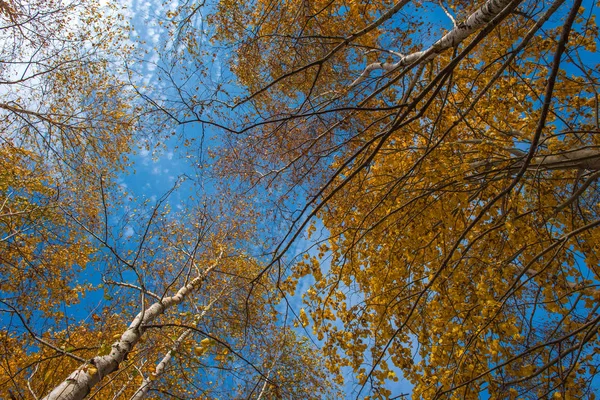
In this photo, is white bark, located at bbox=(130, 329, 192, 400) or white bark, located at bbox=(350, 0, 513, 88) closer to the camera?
white bark, located at bbox=(350, 0, 513, 88)

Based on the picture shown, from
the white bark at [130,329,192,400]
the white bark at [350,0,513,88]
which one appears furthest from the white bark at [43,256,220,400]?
the white bark at [350,0,513,88]

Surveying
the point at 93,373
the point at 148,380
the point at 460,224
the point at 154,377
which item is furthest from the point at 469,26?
the point at 148,380

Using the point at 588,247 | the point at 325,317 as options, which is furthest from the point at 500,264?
the point at 325,317

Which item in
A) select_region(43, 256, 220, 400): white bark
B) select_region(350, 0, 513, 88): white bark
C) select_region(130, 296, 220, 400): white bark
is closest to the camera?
select_region(350, 0, 513, 88): white bark

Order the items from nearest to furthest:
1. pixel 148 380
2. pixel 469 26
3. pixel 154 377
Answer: pixel 469 26
pixel 154 377
pixel 148 380

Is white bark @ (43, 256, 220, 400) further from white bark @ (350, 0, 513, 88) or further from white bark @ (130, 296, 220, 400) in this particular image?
white bark @ (350, 0, 513, 88)

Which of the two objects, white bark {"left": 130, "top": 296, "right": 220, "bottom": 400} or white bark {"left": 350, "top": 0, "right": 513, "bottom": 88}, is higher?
white bark {"left": 350, "top": 0, "right": 513, "bottom": 88}

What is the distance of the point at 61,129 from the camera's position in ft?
16.8

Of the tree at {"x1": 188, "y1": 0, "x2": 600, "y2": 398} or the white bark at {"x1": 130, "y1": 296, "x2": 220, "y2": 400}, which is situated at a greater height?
the tree at {"x1": 188, "y1": 0, "x2": 600, "y2": 398}

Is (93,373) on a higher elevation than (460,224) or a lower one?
lower

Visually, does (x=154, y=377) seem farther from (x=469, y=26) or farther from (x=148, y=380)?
(x=469, y=26)

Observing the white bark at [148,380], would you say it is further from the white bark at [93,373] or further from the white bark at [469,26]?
the white bark at [469,26]

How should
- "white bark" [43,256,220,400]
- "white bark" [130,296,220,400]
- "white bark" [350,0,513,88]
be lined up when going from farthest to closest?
1. "white bark" [43,256,220,400]
2. "white bark" [130,296,220,400]
3. "white bark" [350,0,513,88]

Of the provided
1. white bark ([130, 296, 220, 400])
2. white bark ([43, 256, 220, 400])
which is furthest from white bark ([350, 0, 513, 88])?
white bark ([43, 256, 220, 400])
